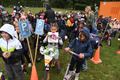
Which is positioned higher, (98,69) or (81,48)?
(81,48)

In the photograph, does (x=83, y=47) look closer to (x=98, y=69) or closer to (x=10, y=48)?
(x=10, y=48)

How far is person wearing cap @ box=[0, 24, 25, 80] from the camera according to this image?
22.0 feet

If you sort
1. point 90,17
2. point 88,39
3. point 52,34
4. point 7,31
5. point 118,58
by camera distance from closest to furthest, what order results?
point 7,31 < point 88,39 < point 52,34 < point 90,17 < point 118,58

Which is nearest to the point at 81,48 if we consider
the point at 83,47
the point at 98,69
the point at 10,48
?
the point at 83,47

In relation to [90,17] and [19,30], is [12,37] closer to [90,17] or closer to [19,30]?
[19,30]

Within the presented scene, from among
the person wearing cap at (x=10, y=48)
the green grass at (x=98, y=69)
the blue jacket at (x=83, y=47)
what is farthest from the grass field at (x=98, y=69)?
the person wearing cap at (x=10, y=48)

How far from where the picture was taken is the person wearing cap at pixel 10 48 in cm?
670

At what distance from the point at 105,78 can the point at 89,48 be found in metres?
2.94

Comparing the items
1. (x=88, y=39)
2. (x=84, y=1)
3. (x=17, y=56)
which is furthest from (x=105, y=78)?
(x=84, y=1)

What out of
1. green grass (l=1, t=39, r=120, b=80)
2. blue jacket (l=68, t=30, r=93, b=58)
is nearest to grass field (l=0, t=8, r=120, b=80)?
green grass (l=1, t=39, r=120, b=80)

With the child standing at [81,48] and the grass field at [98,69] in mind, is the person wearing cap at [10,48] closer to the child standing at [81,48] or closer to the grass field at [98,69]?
the child standing at [81,48]

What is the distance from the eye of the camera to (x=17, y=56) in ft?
22.7

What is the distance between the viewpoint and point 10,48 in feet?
22.5

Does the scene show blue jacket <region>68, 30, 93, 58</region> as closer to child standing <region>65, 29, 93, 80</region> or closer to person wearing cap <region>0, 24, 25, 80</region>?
child standing <region>65, 29, 93, 80</region>
